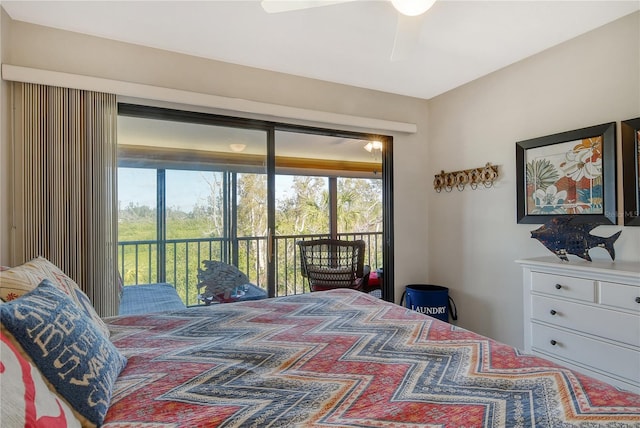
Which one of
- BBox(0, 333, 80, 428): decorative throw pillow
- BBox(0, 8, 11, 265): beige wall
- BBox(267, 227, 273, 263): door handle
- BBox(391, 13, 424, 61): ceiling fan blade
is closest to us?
BBox(0, 333, 80, 428): decorative throw pillow

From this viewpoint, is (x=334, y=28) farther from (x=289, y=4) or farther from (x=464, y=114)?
(x=464, y=114)

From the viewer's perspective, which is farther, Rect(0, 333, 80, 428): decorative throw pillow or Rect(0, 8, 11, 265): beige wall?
Rect(0, 8, 11, 265): beige wall

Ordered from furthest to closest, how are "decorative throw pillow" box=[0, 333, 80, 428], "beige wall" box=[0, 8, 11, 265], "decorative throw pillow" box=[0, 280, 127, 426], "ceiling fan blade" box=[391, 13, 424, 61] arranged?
"beige wall" box=[0, 8, 11, 265]
"ceiling fan blade" box=[391, 13, 424, 61]
"decorative throw pillow" box=[0, 280, 127, 426]
"decorative throw pillow" box=[0, 333, 80, 428]

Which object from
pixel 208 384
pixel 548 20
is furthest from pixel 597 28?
pixel 208 384

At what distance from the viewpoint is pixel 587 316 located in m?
1.92

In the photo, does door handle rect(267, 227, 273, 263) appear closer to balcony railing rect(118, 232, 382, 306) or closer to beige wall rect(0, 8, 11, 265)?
balcony railing rect(118, 232, 382, 306)

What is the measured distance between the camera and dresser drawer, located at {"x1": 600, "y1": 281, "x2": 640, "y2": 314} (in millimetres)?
1725

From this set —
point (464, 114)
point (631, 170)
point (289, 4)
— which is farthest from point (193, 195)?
point (631, 170)

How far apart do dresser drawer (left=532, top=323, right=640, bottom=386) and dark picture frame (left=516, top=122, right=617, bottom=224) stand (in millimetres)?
780

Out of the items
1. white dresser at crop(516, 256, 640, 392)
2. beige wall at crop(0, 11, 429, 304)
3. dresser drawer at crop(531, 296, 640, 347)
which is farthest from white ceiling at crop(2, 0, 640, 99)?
dresser drawer at crop(531, 296, 640, 347)

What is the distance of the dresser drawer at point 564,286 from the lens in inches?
75.4

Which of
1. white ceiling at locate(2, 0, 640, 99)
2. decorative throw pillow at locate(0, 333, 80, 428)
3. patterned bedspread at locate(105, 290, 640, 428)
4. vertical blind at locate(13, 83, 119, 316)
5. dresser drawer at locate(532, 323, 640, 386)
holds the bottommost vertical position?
dresser drawer at locate(532, 323, 640, 386)

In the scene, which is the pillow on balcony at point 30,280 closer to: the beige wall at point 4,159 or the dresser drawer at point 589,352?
the beige wall at point 4,159

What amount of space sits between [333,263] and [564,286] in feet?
7.95
